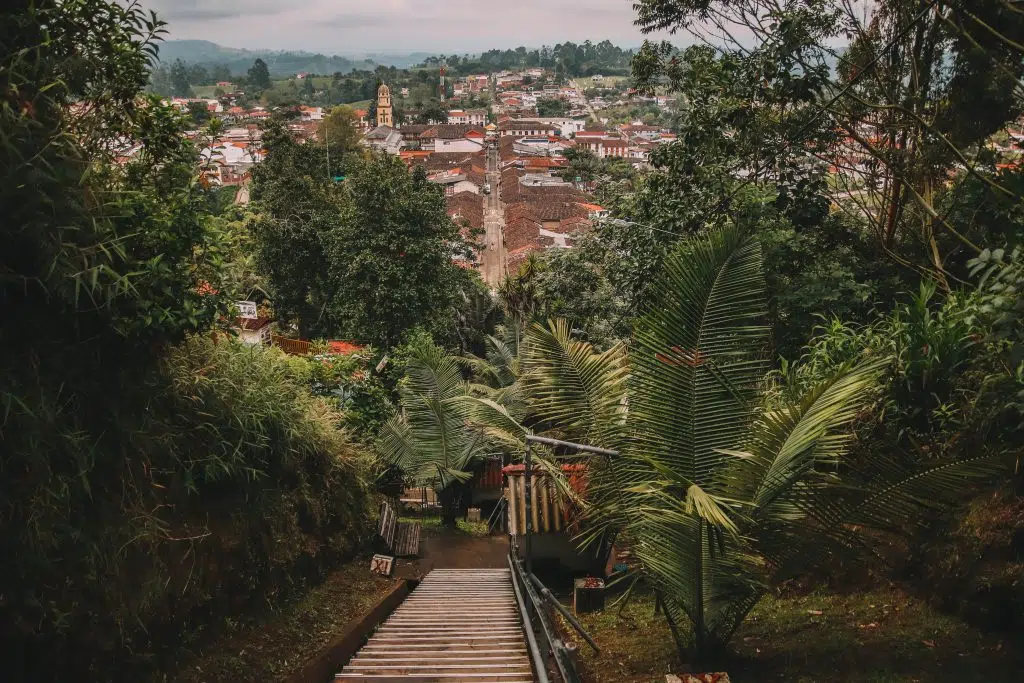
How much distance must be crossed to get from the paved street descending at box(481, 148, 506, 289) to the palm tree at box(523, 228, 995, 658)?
2663 cm

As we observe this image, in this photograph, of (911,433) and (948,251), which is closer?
(911,433)

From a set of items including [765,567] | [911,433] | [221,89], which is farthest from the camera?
[221,89]

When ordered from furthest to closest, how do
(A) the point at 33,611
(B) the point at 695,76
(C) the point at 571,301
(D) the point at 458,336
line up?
(D) the point at 458,336, (C) the point at 571,301, (B) the point at 695,76, (A) the point at 33,611

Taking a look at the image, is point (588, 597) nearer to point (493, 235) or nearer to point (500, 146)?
point (493, 235)

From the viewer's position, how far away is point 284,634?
17.2 ft

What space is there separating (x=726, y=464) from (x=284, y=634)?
132 inches

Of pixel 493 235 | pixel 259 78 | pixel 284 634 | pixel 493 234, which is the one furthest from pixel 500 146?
pixel 259 78

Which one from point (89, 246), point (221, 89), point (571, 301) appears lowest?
point (571, 301)

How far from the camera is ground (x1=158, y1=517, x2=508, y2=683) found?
A: 4.38 metres

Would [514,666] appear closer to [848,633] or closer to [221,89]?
[848,633]

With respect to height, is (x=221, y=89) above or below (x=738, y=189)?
above

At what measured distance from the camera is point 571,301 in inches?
635

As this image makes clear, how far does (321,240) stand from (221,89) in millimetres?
168208

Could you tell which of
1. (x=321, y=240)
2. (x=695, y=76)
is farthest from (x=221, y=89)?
(x=695, y=76)
